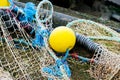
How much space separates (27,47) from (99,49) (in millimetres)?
1145

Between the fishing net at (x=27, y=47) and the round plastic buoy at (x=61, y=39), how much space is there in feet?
0.34

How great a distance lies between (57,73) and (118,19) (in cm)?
471

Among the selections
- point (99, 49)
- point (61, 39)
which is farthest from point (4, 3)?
point (99, 49)

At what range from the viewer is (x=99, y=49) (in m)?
5.05

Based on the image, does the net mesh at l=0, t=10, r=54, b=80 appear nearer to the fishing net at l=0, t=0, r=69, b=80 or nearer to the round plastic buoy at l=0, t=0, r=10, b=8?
the fishing net at l=0, t=0, r=69, b=80

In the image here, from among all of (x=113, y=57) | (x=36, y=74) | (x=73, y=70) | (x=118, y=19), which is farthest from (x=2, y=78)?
(x=118, y=19)

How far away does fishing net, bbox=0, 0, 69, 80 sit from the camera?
4781 millimetres

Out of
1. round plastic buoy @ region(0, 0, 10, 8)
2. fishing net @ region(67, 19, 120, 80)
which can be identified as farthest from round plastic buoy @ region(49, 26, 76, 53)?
round plastic buoy @ region(0, 0, 10, 8)

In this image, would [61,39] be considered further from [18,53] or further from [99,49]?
[18,53]

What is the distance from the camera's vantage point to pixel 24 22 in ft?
18.6

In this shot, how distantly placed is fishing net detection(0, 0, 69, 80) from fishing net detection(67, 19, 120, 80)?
1.64 ft

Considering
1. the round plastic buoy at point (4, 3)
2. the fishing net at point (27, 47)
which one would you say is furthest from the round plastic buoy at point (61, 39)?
the round plastic buoy at point (4, 3)

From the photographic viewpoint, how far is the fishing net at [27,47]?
478 centimetres

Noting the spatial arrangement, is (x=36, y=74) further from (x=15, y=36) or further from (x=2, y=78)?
(x=15, y=36)
